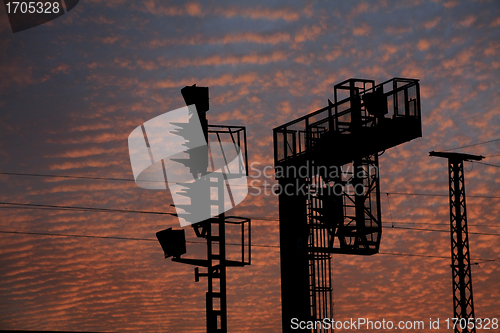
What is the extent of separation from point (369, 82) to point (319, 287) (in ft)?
28.5

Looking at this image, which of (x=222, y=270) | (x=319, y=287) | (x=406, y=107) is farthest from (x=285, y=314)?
(x=406, y=107)

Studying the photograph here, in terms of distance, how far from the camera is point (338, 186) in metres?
26.9

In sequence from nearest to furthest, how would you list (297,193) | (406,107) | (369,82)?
(406,107) < (369,82) < (297,193)

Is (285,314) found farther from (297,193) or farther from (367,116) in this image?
(367,116)

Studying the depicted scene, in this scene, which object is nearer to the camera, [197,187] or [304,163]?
[197,187]

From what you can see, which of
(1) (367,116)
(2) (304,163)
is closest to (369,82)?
(1) (367,116)

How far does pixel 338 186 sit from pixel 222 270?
27.4 feet

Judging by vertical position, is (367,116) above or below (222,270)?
above

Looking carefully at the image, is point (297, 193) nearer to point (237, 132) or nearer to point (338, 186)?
point (338, 186)

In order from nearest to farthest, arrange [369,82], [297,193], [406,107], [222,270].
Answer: [222,270] < [406,107] < [369,82] < [297,193]

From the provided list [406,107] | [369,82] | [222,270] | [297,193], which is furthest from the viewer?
[297,193]

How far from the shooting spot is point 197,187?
2084 cm

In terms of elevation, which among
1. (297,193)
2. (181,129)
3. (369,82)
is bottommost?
(297,193)

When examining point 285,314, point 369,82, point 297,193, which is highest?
point 369,82
